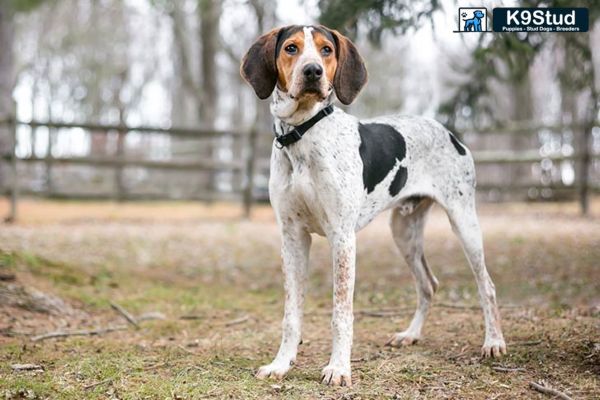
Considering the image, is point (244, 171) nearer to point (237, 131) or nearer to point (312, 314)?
point (237, 131)

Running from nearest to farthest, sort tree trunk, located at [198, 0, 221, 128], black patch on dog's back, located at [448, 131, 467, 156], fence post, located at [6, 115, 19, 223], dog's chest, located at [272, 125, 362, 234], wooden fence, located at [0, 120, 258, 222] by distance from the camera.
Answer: dog's chest, located at [272, 125, 362, 234]
black patch on dog's back, located at [448, 131, 467, 156]
fence post, located at [6, 115, 19, 223]
wooden fence, located at [0, 120, 258, 222]
tree trunk, located at [198, 0, 221, 128]

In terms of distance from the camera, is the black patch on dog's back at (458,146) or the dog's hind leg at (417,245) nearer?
the black patch on dog's back at (458,146)

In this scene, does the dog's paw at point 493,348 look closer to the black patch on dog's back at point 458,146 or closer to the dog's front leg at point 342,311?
the dog's front leg at point 342,311

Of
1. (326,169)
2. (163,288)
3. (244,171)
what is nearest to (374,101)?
(244,171)

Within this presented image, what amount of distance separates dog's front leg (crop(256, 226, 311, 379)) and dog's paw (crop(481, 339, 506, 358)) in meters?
1.23

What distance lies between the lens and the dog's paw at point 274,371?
3617 mm

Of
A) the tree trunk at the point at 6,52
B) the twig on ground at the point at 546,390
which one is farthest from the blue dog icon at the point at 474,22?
the tree trunk at the point at 6,52

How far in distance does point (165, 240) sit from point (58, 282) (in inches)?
155

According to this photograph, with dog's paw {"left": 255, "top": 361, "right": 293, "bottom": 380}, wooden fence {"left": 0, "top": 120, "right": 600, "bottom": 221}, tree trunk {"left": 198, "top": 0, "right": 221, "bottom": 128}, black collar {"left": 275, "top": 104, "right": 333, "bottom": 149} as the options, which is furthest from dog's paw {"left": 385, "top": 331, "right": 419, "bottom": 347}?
tree trunk {"left": 198, "top": 0, "right": 221, "bottom": 128}

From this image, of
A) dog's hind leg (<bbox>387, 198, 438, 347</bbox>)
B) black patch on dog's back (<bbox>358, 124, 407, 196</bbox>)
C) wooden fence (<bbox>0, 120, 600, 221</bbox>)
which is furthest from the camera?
wooden fence (<bbox>0, 120, 600, 221</bbox>)

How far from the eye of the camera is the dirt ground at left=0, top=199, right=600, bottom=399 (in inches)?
136

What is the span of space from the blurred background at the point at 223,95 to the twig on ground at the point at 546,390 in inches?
127

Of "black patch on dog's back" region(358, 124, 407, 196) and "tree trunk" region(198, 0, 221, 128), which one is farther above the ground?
"tree trunk" region(198, 0, 221, 128)

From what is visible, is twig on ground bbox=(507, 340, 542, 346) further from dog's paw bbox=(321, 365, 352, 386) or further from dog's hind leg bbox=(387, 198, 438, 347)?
dog's paw bbox=(321, 365, 352, 386)
